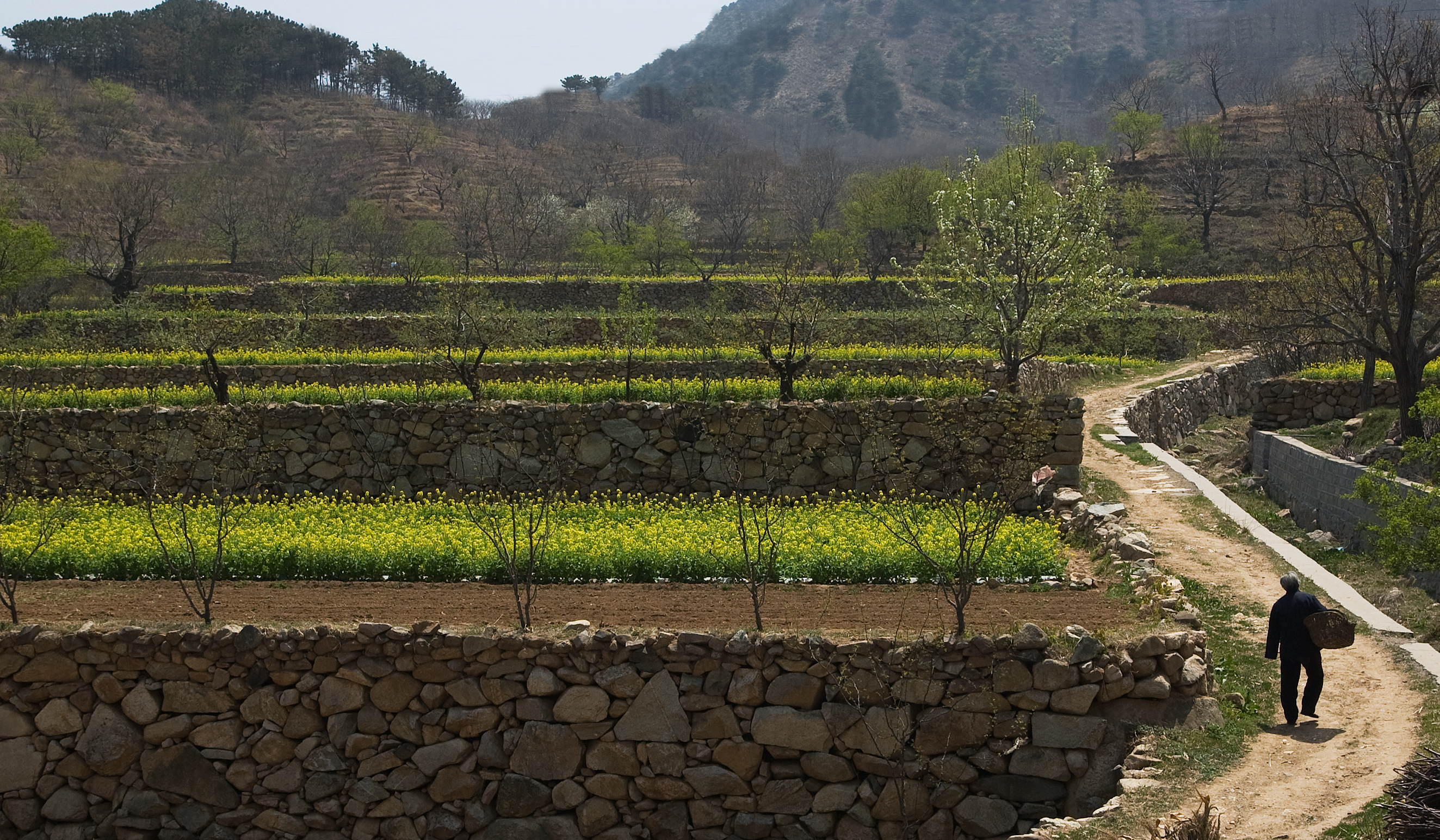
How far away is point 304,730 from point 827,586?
5825mm

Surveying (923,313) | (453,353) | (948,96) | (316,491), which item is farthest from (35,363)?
(948,96)

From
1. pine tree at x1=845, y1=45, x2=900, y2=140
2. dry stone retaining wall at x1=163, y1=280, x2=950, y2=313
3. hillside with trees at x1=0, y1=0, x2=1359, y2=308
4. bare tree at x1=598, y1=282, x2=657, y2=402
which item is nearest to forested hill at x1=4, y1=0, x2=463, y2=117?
hillside with trees at x1=0, y1=0, x2=1359, y2=308

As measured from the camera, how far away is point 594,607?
38.7 ft

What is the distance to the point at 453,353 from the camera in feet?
86.7

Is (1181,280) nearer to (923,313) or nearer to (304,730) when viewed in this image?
(923,313)

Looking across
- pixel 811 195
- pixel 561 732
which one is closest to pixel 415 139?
pixel 811 195

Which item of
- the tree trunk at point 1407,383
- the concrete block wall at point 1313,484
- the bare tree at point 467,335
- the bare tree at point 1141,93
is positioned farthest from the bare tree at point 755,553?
the bare tree at point 1141,93

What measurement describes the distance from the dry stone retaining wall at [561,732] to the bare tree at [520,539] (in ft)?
3.51

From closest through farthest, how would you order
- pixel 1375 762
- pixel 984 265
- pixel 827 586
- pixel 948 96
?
pixel 1375 762, pixel 827 586, pixel 984 265, pixel 948 96

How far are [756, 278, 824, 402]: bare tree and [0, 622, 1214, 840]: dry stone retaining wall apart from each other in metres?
8.92

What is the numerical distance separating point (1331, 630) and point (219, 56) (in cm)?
11846

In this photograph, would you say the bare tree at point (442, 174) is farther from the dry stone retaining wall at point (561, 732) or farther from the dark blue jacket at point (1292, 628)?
the dark blue jacket at point (1292, 628)

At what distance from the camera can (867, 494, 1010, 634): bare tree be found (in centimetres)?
1063

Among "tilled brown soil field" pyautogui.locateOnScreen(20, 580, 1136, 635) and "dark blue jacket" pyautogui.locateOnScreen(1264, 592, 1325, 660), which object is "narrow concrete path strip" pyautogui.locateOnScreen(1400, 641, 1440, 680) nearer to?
"dark blue jacket" pyautogui.locateOnScreen(1264, 592, 1325, 660)
